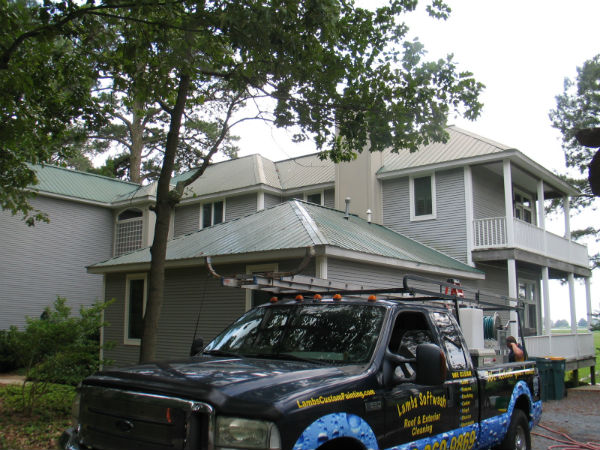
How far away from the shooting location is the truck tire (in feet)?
19.4

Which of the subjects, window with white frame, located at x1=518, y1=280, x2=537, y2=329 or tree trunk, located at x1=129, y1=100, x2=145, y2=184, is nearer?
window with white frame, located at x1=518, y1=280, x2=537, y2=329

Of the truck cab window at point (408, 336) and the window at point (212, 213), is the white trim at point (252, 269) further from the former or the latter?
the window at point (212, 213)

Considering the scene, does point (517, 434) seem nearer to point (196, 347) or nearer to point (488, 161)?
point (196, 347)

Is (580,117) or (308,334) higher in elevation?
(580,117)

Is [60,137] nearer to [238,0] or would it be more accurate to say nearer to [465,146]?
[238,0]

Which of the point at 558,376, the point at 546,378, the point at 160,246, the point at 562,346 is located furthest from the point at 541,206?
the point at 160,246

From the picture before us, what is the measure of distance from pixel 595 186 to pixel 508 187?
15.9 m

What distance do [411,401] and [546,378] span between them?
39.4 feet

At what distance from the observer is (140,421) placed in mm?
3521

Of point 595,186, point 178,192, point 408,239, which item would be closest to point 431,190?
point 408,239

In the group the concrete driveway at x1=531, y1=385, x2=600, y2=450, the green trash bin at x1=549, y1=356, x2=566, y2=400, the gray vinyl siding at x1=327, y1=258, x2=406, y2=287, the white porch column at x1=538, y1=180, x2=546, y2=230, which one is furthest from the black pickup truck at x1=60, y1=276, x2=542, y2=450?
the white porch column at x1=538, y1=180, x2=546, y2=230

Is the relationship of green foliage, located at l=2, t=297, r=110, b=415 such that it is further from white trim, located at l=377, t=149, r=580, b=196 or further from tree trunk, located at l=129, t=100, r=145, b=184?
tree trunk, located at l=129, t=100, r=145, b=184

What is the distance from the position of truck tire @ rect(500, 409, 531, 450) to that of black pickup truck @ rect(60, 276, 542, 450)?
78 millimetres

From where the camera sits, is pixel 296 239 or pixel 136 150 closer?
pixel 296 239
